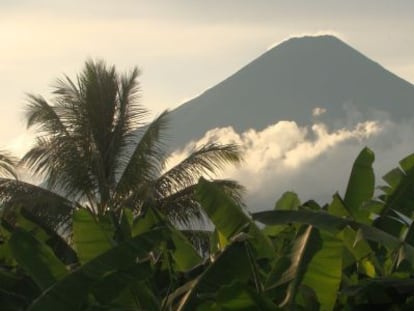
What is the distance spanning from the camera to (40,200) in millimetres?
Result: 16047

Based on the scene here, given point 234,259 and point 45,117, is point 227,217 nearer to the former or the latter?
point 234,259

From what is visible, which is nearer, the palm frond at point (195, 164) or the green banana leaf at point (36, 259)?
the green banana leaf at point (36, 259)

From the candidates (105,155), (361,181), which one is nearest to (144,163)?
(105,155)

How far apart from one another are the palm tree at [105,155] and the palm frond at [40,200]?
2cm

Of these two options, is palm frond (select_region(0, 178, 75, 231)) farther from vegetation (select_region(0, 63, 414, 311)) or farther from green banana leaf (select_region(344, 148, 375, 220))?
green banana leaf (select_region(344, 148, 375, 220))

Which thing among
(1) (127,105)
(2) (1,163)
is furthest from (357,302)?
(1) (127,105)

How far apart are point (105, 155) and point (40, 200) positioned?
2.11 metres

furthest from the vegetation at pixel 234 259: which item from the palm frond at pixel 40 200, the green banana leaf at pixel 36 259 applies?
the palm frond at pixel 40 200

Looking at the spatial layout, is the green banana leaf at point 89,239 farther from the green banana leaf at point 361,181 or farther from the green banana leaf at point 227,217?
the green banana leaf at point 361,181

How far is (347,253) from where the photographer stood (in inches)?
98.8

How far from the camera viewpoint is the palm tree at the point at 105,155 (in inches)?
669

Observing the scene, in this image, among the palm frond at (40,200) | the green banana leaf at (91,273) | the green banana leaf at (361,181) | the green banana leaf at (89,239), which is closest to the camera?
the green banana leaf at (91,273)

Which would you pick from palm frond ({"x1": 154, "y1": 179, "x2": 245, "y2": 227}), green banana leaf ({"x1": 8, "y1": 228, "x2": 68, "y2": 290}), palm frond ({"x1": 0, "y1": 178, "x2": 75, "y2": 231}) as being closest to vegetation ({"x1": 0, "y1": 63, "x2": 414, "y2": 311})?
green banana leaf ({"x1": 8, "y1": 228, "x2": 68, "y2": 290})

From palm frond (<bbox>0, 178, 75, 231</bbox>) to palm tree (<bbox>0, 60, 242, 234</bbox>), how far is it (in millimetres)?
22
